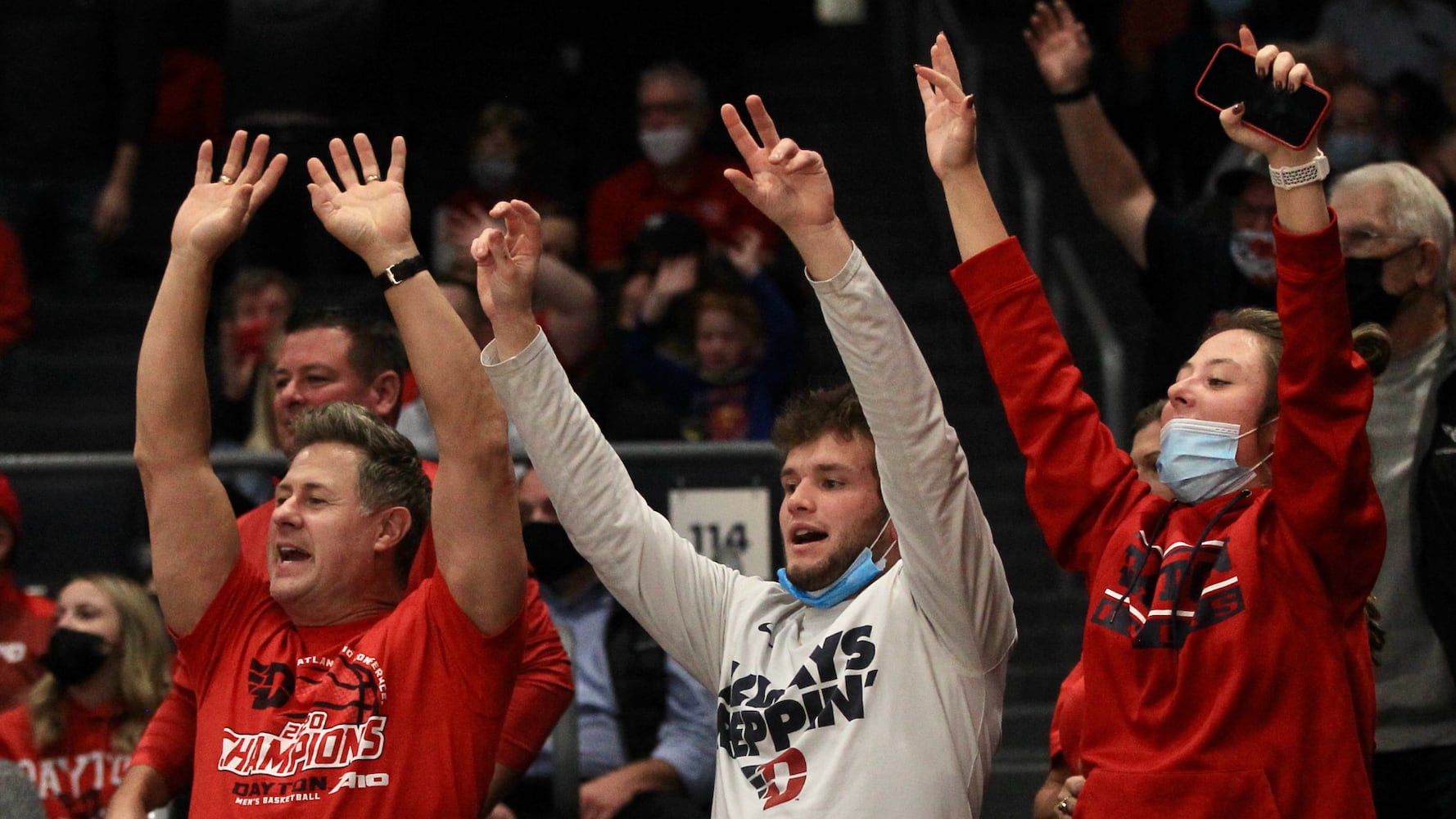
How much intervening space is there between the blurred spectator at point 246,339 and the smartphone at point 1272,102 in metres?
3.82

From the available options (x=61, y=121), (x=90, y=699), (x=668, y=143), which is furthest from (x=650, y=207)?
(x=90, y=699)

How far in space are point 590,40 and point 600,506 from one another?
6.55m

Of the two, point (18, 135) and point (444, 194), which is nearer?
point (18, 135)

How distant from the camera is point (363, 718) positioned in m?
3.63

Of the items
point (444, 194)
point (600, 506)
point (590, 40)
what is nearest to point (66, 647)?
point (600, 506)

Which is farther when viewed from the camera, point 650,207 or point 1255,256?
point 650,207

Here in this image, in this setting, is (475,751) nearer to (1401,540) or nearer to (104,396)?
(1401,540)

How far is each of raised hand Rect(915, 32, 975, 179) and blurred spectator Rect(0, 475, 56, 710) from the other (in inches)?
113

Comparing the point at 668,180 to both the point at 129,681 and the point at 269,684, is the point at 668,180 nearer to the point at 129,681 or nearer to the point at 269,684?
the point at 129,681

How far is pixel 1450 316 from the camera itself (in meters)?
4.31

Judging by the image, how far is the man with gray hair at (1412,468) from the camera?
398 centimetres

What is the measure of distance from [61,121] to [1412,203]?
5.93 meters

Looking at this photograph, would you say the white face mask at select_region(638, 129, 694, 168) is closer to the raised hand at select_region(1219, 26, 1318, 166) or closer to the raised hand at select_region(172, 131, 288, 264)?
the raised hand at select_region(172, 131, 288, 264)

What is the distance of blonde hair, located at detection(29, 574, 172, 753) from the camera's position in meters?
4.88
